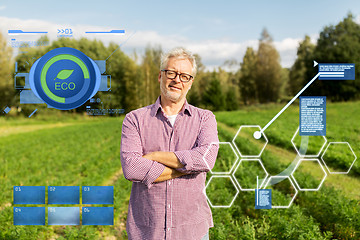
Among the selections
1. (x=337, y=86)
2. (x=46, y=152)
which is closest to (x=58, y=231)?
(x=337, y=86)

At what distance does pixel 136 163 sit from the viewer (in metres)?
2.14

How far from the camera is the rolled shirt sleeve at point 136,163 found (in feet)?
6.97

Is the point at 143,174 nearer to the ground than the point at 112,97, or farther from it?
nearer to the ground

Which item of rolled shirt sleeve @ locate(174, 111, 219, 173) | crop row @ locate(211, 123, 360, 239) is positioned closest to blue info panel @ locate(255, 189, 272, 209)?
crop row @ locate(211, 123, 360, 239)

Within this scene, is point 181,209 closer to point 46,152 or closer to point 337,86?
point 337,86

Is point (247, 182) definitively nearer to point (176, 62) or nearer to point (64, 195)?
point (64, 195)

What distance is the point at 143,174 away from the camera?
213cm

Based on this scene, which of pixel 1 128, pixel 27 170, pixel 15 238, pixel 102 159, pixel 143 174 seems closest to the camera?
pixel 143 174

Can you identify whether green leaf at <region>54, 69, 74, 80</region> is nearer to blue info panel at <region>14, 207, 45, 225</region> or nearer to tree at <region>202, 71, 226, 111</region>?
blue info panel at <region>14, 207, 45, 225</region>

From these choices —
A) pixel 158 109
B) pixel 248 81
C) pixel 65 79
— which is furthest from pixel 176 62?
pixel 248 81

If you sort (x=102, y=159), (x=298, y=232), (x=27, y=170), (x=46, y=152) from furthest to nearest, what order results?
(x=46, y=152) < (x=102, y=159) < (x=27, y=170) < (x=298, y=232)

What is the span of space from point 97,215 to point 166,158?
5.66 ft

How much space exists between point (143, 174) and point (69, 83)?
172cm
